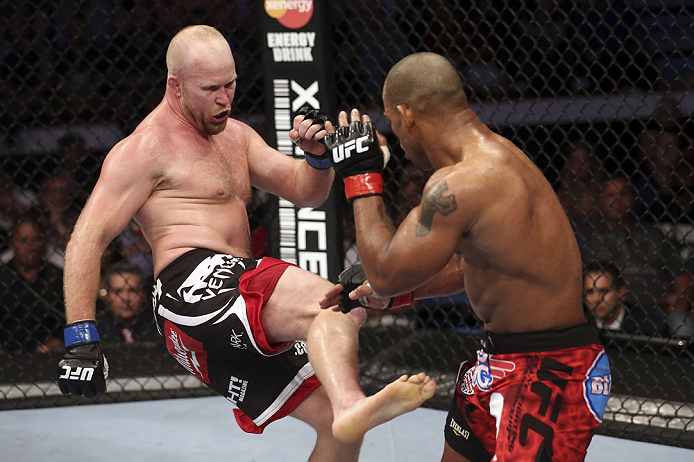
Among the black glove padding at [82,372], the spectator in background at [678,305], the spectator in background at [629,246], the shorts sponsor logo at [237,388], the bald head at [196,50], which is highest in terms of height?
the bald head at [196,50]

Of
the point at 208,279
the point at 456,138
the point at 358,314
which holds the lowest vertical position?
the point at 358,314

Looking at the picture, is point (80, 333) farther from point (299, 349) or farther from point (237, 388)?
point (299, 349)

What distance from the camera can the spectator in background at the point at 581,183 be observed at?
3.41 metres

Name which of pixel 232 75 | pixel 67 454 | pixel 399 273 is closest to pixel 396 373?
pixel 67 454

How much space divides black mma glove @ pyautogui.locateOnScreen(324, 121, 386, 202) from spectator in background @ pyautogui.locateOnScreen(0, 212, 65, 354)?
242cm

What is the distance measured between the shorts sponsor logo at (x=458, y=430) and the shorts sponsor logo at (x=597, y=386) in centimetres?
25

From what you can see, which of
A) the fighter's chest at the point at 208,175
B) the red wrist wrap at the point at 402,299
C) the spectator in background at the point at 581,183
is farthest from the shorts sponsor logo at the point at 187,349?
the spectator in background at the point at 581,183

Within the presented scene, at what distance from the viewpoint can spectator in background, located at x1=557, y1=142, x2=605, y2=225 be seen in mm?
3412

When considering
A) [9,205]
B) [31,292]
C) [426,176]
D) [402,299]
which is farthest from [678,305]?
[9,205]

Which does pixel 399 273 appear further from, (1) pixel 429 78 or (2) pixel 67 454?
(2) pixel 67 454

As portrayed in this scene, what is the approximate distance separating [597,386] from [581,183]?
6.68 ft

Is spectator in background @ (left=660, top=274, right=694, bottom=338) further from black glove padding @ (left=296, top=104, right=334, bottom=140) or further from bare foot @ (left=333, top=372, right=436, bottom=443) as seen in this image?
bare foot @ (left=333, top=372, right=436, bottom=443)

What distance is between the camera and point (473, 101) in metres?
3.49

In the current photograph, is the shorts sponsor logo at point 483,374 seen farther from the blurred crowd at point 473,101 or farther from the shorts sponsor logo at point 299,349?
the blurred crowd at point 473,101
